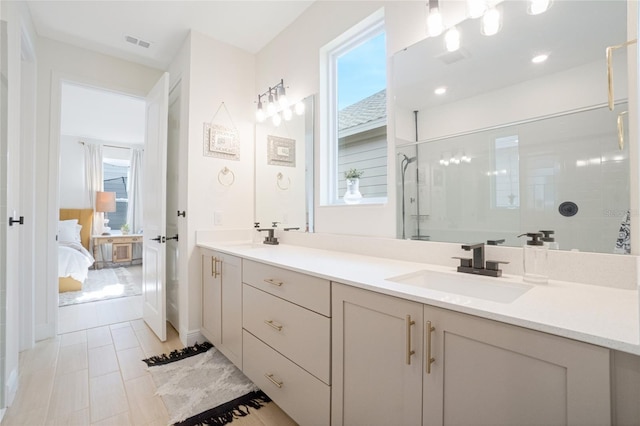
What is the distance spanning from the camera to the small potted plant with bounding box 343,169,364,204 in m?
2.01

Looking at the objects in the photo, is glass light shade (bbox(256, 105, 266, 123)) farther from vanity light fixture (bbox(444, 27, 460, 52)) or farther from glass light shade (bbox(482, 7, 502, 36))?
glass light shade (bbox(482, 7, 502, 36))

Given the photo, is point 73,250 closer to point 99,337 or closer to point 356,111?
point 99,337

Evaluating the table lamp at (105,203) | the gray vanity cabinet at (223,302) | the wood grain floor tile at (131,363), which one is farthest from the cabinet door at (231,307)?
the table lamp at (105,203)

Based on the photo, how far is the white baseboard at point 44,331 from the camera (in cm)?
249

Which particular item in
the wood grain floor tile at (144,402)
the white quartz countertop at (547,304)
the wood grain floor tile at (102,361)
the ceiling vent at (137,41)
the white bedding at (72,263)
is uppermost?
the ceiling vent at (137,41)

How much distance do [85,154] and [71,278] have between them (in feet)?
10.2

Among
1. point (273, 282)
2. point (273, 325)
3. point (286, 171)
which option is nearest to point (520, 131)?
point (273, 282)

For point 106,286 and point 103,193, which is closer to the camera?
point 106,286

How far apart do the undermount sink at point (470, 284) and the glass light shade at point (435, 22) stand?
1158mm

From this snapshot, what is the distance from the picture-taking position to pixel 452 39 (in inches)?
54.9

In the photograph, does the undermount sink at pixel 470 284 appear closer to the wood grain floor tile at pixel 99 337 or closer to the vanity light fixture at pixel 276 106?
the vanity light fixture at pixel 276 106

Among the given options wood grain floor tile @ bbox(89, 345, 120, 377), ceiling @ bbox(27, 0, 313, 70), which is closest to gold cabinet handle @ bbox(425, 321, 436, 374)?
wood grain floor tile @ bbox(89, 345, 120, 377)

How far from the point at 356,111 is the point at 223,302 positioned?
1663 mm

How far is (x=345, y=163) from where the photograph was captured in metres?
2.12
